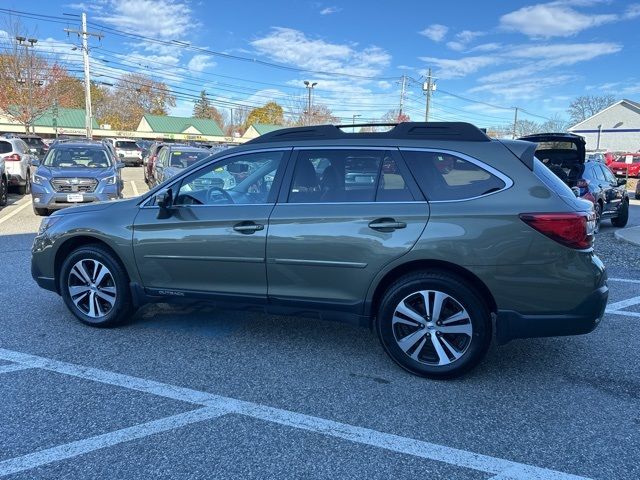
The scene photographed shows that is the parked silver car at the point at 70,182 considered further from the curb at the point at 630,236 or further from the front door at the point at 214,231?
the curb at the point at 630,236

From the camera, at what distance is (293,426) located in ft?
9.87

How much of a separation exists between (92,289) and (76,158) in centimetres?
799

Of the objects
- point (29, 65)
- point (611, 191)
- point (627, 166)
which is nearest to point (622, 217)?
point (611, 191)

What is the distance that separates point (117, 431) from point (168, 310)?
2.31 metres

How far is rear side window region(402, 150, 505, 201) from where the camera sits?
354cm

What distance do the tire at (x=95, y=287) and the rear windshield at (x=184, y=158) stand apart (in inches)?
356

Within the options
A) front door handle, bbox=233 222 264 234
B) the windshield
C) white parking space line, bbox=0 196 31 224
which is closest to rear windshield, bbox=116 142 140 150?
white parking space line, bbox=0 196 31 224

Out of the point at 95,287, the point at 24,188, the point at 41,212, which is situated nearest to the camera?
the point at 95,287

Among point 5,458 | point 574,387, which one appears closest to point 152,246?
point 5,458

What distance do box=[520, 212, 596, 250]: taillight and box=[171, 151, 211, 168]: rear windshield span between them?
440 inches

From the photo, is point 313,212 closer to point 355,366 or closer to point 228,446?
point 355,366

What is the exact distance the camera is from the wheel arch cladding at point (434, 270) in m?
3.52

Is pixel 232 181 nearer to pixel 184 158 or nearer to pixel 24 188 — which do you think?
pixel 184 158

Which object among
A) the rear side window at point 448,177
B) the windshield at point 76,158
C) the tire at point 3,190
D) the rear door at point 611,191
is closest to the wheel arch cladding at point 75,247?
the rear side window at point 448,177
